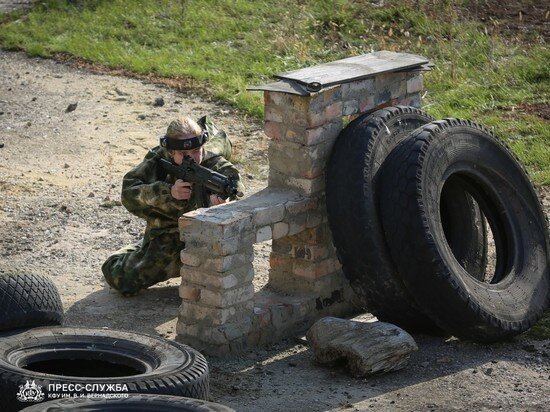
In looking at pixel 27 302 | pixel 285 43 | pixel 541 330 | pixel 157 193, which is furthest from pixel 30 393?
pixel 285 43

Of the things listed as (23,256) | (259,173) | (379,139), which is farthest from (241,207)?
(259,173)

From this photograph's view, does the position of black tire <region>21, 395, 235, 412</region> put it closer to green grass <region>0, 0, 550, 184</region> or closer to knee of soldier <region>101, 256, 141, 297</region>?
knee of soldier <region>101, 256, 141, 297</region>

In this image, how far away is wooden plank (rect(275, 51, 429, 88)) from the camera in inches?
324

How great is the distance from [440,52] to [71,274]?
654 centimetres

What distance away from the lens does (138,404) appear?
607 centimetres

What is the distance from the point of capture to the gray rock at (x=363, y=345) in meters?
7.61

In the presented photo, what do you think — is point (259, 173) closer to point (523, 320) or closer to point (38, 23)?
point (523, 320)

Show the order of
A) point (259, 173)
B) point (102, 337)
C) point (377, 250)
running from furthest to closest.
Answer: point (259, 173), point (377, 250), point (102, 337)

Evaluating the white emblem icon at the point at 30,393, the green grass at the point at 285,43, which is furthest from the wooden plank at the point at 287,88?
the green grass at the point at 285,43

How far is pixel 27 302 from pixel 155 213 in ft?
5.91

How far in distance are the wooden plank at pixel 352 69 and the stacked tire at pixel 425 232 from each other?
30cm

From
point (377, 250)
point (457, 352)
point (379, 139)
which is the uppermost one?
point (379, 139)

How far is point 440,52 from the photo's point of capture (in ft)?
48.1

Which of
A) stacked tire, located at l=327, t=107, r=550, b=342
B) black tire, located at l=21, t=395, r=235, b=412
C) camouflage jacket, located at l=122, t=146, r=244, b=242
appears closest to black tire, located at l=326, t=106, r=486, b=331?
stacked tire, located at l=327, t=107, r=550, b=342
